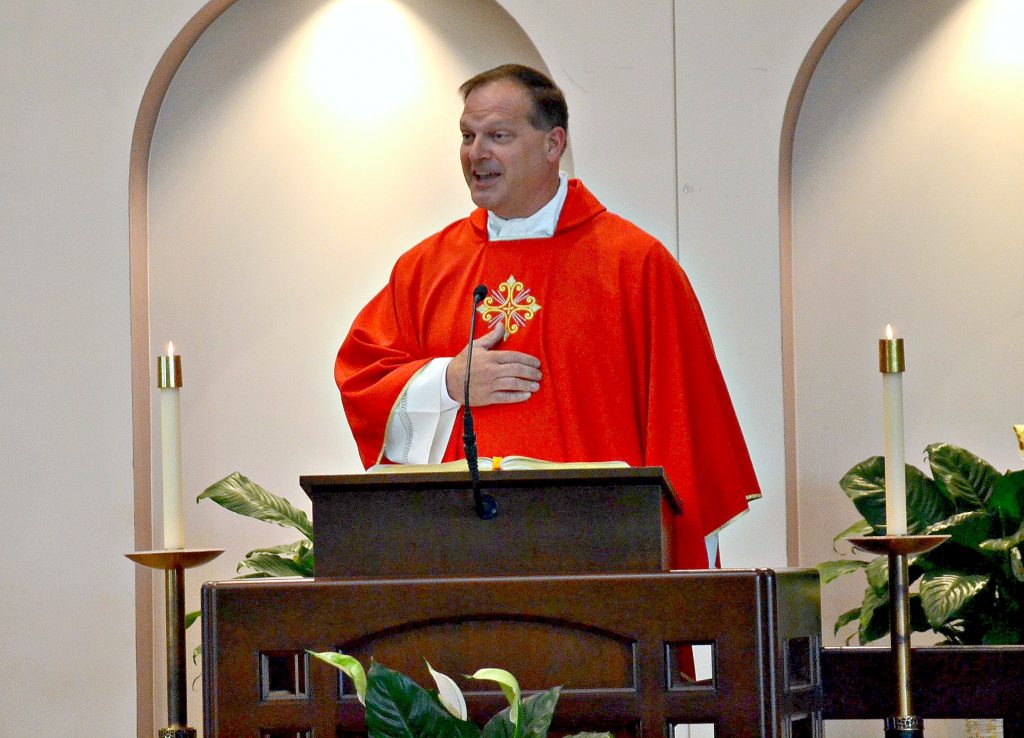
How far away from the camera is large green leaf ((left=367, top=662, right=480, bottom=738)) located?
59.2 inches

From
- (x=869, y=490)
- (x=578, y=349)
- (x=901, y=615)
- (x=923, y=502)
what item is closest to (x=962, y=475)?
(x=923, y=502)

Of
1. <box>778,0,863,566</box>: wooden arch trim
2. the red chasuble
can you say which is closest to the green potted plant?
<box>778,0,863,566</box>: wooden arch trim

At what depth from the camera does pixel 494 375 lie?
10.6 ft

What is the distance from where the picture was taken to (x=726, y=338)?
191 inches

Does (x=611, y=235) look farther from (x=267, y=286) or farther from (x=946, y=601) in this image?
(x=267, y=286)

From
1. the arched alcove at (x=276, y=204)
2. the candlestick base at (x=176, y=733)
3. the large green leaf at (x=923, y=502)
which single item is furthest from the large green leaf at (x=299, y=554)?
the candlestick base at (x=176, y=733)

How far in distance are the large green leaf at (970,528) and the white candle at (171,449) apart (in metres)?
2.30

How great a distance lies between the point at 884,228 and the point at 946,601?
1453 millimetres

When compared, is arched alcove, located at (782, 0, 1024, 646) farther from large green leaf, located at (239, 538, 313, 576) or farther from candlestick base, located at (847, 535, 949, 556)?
candlestick base, located at (847, 535, 949, 556)

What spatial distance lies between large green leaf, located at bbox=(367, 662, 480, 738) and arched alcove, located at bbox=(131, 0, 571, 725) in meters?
3.70

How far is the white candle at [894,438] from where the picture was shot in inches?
95.7

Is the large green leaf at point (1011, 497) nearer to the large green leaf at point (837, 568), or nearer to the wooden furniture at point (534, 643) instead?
the large green leaf at point (837, 568)

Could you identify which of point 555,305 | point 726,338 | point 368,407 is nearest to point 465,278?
point 555,305

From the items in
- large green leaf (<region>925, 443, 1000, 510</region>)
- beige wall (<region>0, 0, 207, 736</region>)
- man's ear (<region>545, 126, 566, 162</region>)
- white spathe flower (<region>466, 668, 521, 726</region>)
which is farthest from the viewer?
beige wall (<region>0, 0, 207, 736</region>)
